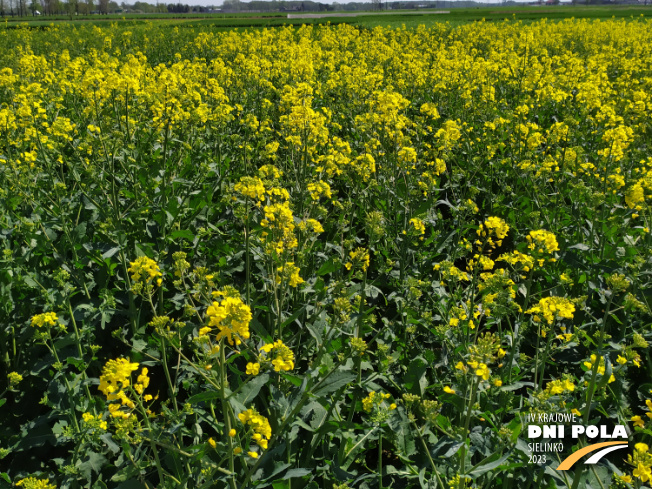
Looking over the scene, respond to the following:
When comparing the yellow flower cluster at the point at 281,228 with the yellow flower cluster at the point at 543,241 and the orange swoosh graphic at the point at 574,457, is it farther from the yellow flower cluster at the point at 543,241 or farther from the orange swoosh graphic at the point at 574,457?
the orange swoosh graphic at the point at 574,457

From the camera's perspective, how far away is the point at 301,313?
322 cm

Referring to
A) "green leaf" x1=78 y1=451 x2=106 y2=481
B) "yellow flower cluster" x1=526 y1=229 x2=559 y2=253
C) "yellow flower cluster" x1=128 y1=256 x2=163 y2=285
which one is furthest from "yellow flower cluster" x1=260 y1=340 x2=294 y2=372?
"yellow flower cluster" x1=526 y1=229 x2=559 y2=253

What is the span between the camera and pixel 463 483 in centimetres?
208

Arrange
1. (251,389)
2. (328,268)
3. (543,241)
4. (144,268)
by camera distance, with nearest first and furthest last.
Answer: (251,389) < (144,268) < (543,241) < (328,268)

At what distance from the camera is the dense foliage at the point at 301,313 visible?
2.27 meters

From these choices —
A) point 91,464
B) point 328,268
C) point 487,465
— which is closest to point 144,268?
point 91,464

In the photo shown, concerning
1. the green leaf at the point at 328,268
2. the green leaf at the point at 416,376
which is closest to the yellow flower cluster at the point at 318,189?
the green leaf at the point at 328,268

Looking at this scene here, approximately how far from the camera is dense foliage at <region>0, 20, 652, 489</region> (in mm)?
2273

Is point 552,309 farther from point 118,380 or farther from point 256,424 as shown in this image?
point 118,380

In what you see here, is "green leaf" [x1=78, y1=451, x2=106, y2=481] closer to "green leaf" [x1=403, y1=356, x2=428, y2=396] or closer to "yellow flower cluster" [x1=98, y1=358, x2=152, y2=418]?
"yellow flower cluster" [x1=98, y1=358, x2=152, y2=418]

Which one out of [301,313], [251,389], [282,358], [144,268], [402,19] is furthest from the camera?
[402,19]

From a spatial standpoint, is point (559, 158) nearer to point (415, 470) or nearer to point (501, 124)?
point (501, 124)

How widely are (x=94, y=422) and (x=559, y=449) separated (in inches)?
87.1

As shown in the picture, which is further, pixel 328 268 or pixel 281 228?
pixel 328 268
